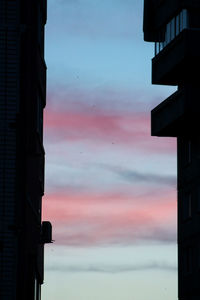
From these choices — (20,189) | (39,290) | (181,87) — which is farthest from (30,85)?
(181,87)

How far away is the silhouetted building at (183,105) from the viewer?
62250 mm

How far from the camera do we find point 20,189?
39.2 m

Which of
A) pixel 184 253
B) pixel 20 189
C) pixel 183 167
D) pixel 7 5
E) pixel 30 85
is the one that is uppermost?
pixel 7 5

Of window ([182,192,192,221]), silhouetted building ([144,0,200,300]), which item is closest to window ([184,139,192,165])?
silhouetted building ([144,0,200,300])

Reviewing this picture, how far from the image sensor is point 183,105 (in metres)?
62.3

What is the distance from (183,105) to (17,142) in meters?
24.5

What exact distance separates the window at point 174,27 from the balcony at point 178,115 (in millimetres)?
3686

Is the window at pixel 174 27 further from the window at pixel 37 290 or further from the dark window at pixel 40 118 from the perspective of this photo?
the window at pixel 37 290

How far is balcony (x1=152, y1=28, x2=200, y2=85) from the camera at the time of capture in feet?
201

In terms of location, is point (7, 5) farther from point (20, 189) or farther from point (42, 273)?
point (42, 273)

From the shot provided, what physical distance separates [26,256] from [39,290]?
10.7 meters

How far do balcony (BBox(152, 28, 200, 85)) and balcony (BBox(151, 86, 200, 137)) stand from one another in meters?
1.26

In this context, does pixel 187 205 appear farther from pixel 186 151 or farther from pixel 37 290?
pixel 37 290

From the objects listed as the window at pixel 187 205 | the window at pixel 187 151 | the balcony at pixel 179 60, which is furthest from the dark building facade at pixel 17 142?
the window at pixel 187 151
